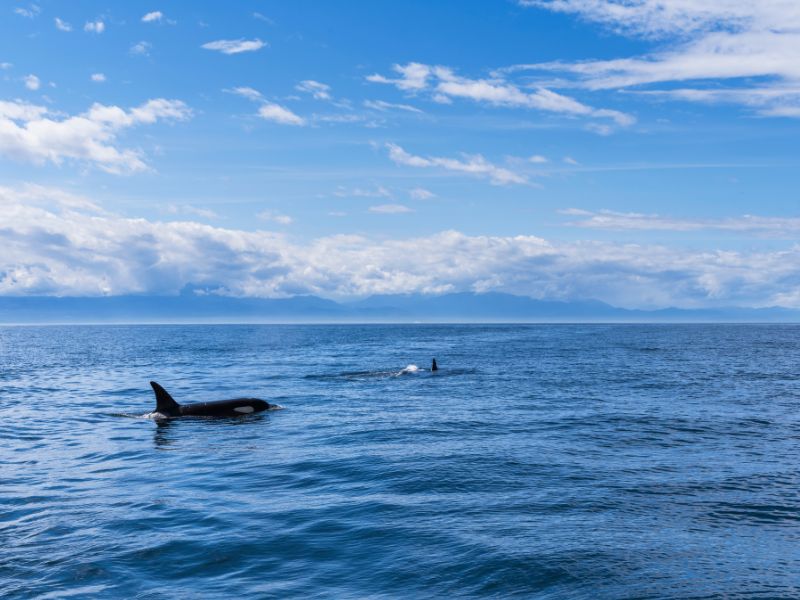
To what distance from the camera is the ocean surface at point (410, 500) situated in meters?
12.4

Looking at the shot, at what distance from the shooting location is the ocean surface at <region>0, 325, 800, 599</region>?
40.7 feet

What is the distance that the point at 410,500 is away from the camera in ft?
58.4

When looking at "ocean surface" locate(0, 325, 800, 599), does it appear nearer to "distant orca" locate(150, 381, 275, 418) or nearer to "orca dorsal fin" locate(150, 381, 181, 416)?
"distant orca" locate(150, 381, 275, 418)

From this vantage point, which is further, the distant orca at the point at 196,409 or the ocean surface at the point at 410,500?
the distant orca at the point at 196,409

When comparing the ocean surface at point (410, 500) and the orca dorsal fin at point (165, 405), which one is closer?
the ocean surface at point (410, 500)

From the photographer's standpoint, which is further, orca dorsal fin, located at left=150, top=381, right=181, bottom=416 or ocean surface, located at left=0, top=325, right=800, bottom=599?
orca dorsal fin, located at left=150, top=381, right=181, bottom=416

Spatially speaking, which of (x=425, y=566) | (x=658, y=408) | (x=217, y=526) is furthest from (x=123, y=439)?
(x=658, y=408)

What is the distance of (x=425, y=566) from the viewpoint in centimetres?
1290

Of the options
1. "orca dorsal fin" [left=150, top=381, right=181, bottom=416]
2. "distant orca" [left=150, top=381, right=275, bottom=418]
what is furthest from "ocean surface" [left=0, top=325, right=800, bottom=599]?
"orca dorsal fin" [left=150, top=381, right=181, bottom=416]

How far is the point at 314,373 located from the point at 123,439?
33.7m

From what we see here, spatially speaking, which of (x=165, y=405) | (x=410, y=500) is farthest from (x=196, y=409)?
(x=410, y=500)

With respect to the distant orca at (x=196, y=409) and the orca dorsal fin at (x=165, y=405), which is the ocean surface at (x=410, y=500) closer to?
the distant orca at (x=196, y=409)

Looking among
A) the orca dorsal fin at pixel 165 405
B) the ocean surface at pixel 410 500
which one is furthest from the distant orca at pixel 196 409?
the ocean surface at pixel 410 500

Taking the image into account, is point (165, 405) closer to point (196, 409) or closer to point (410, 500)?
point (196, 409)
